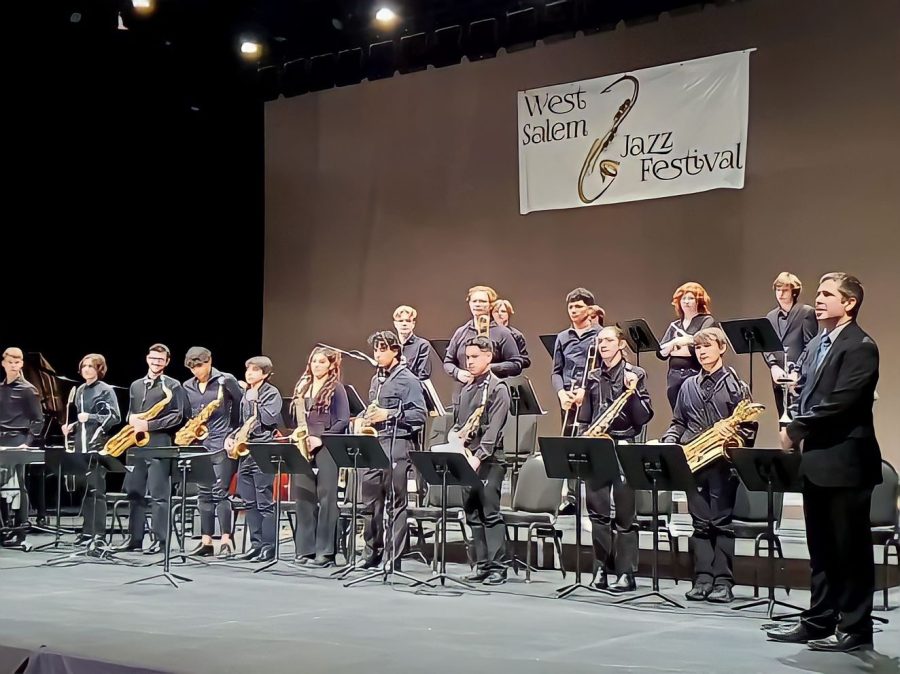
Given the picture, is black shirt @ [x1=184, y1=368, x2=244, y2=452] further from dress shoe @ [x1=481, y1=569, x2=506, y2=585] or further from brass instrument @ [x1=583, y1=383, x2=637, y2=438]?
brass instrument @ [x1=583, y1=383, x2=637, y2=438]

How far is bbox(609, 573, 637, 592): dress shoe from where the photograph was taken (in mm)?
6746

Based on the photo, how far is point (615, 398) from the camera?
6.98m

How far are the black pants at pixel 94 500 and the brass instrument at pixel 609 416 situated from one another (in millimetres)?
3934

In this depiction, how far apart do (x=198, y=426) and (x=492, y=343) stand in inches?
106

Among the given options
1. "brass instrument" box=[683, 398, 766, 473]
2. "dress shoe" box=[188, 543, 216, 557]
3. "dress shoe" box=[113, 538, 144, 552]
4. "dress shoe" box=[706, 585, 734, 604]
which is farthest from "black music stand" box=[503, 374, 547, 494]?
"dress shoe" box=[113, 538, 144, 552]

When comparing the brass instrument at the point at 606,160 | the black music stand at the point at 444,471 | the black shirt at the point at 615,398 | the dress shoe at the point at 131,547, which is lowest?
the dress shoe at the point at 131,547

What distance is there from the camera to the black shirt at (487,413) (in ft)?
23.5

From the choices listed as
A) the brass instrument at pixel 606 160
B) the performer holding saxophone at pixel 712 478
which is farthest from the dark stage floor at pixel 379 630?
the brass instrument at pixel 606 160

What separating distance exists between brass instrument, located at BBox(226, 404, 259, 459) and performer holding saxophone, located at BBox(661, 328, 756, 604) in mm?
3557

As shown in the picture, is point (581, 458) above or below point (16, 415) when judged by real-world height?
below

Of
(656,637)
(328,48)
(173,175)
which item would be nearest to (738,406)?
Result: (656,637)

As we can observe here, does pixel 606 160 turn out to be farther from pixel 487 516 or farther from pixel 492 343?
pixel 487 516

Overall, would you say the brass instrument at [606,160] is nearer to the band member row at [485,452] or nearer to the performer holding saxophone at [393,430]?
the performer holding saxophone at [393,430]

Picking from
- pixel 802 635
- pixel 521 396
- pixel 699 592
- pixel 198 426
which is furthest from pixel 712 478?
pixel 198 426
